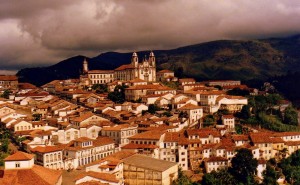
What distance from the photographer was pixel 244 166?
178ft

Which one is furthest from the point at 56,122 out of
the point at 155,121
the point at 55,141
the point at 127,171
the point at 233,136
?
the point at 233,136

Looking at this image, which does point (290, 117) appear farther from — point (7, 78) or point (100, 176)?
point (7, 78)

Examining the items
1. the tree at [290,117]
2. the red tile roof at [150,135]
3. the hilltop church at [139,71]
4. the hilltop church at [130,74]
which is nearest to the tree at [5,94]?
the hilltop church at [130,74]

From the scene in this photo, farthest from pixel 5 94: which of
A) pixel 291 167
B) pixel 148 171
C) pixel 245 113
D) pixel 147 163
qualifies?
pixel 291 167

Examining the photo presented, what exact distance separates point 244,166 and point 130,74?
50.8m

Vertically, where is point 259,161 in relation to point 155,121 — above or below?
below

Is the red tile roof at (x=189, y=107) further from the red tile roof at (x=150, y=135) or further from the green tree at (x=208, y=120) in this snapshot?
the red tile roof at (x=150, y=135)

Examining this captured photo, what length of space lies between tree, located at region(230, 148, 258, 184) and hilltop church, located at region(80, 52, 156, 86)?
46.6m

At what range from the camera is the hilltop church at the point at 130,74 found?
9888cm

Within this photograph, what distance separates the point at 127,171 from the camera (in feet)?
160

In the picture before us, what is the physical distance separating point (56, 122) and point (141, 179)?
2161 cm

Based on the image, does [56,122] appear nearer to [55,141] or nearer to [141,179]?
[55,141]

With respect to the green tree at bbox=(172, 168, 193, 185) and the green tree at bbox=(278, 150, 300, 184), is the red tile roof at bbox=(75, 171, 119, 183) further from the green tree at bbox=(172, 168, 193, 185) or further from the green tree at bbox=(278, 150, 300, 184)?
the green tree at bbox=(278, 150, 300, 184)

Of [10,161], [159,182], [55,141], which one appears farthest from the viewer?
[55,141]
